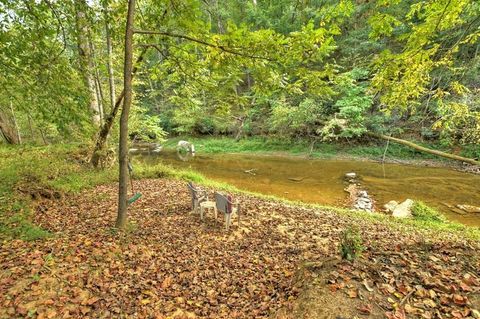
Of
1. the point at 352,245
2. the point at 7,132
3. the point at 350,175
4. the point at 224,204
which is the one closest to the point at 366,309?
the point at 352,245

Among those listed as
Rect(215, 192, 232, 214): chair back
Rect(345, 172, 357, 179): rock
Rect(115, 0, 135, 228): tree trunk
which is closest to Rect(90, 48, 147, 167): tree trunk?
Rect(115, 0, 135, 228): tree trunk

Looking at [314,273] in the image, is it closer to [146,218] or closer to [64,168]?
[146,218]

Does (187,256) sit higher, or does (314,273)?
(314,273)

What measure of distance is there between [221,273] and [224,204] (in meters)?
1.66

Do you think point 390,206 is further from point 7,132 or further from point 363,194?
point 7,132

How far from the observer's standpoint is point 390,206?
9.48 metres

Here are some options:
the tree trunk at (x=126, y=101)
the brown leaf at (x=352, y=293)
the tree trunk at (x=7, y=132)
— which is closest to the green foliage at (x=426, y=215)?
the brown leaf at (x=352, y=293)

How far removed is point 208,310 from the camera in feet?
10.6

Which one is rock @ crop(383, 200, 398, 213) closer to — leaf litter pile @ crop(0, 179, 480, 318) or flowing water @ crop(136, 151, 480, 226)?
flowing water @ crop(136, 151, 480, 226)

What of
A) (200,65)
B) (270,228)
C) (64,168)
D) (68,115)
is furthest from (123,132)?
(64,168)

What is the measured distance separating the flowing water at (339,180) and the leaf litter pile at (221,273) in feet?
18.0

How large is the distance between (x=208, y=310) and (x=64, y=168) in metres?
8.11

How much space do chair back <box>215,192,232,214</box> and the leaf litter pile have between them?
41 cm

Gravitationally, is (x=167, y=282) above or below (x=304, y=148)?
above
